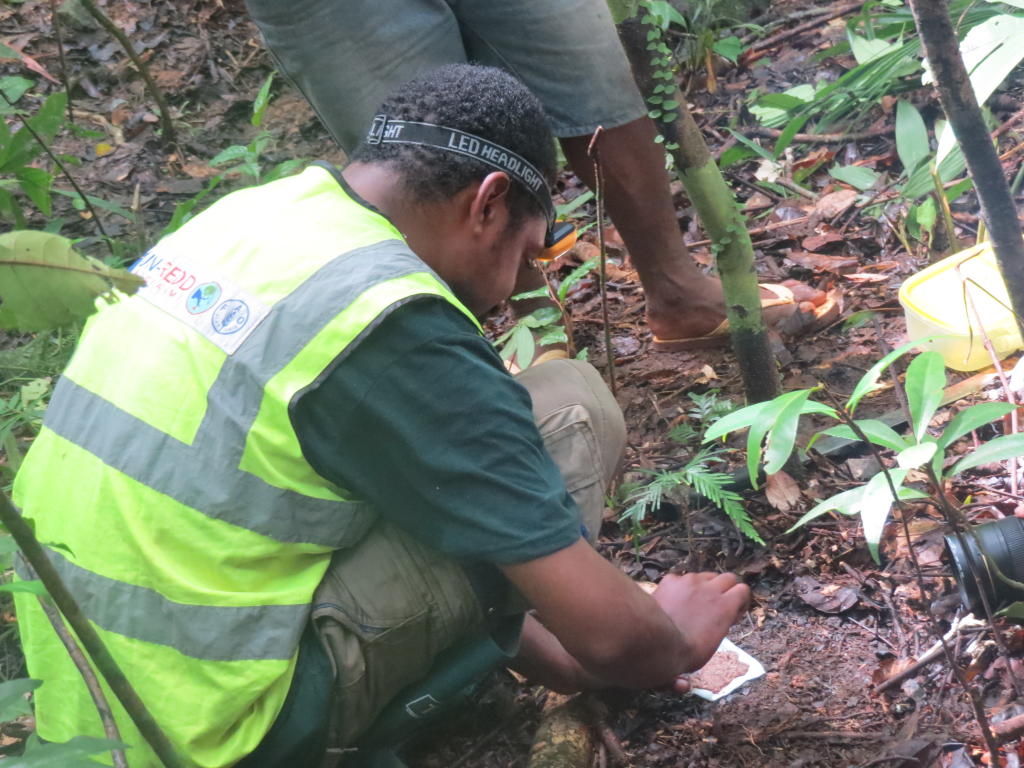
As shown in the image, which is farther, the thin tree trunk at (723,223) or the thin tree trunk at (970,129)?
the thin tree trunk at (723,223)

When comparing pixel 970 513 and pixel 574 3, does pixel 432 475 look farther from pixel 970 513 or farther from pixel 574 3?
pixel 574 3

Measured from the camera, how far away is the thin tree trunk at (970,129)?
1140 mm

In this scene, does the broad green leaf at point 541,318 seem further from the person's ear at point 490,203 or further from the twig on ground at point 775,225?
the twig on ground at point 775,225

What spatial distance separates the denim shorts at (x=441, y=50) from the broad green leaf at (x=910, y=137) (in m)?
1.24

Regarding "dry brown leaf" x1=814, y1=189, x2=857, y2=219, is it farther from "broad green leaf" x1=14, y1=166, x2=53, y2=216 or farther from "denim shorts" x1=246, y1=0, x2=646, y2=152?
"broad green leaf" x1=14, y1=166, x2=53, y2=216

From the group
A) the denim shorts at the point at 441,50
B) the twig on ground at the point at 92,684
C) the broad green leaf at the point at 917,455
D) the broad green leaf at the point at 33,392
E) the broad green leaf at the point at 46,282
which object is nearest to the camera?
the broad green leaf at the point at 46,282

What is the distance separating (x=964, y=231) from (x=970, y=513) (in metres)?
1.38

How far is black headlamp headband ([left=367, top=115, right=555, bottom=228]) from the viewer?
5.01 ft

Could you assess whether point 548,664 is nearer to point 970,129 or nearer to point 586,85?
point 970,129

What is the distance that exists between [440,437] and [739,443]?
4.26ft

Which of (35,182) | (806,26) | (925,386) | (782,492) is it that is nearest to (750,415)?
(925,386)

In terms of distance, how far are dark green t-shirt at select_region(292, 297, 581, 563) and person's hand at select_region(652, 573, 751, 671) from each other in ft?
1.65

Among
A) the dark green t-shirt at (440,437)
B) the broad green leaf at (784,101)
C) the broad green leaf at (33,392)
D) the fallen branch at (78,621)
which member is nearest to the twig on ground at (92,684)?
the fallen branch at (78,621)

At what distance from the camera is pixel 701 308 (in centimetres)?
279
